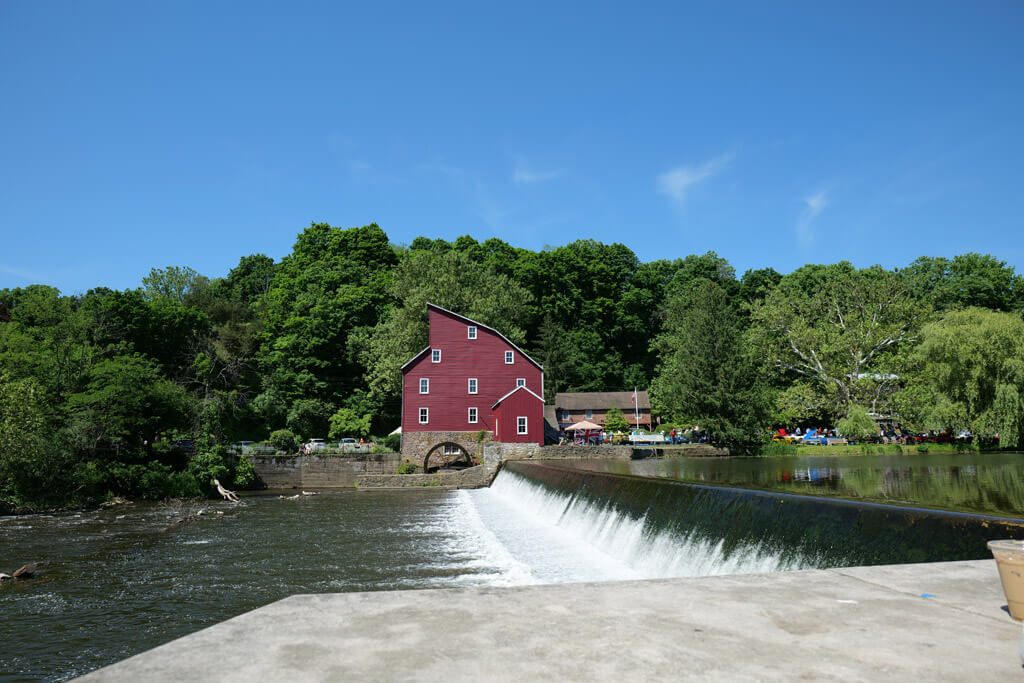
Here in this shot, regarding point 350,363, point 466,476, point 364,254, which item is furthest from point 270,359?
point 466,476

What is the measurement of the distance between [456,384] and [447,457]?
5065 mm

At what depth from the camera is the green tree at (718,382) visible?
159ft

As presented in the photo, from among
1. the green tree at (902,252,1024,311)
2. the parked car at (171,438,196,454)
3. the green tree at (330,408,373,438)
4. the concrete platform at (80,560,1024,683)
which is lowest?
the concrete platform at (80,560,1024,683)

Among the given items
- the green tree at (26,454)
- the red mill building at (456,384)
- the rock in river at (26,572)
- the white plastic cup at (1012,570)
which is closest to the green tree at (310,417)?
the red mill building at (456,384)

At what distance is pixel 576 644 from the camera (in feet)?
12.3

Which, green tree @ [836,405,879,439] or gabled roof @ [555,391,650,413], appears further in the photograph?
gabled roof @ [555,391,650,413]

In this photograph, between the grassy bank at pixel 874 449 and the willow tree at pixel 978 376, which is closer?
the willow tree at pixel 978 376

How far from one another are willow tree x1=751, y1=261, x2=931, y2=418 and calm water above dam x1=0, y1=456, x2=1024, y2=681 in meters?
23.9

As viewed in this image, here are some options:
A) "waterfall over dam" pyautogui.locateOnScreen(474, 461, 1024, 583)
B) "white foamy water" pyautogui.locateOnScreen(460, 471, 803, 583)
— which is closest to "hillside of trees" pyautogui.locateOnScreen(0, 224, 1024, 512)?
"white foamy water" pyautogui.locateOnScreen(460, 471, 803, 583)

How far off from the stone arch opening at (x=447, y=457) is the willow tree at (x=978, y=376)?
26.9 metres

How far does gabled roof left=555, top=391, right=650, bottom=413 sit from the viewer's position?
229 ft

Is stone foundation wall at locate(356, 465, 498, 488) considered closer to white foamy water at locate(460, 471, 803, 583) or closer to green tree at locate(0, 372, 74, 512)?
white foamy water at locate(460, 471, 803, 583)

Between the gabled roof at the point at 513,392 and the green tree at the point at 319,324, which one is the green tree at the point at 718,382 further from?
the green tree at the point at 319,324

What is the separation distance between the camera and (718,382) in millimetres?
50656
